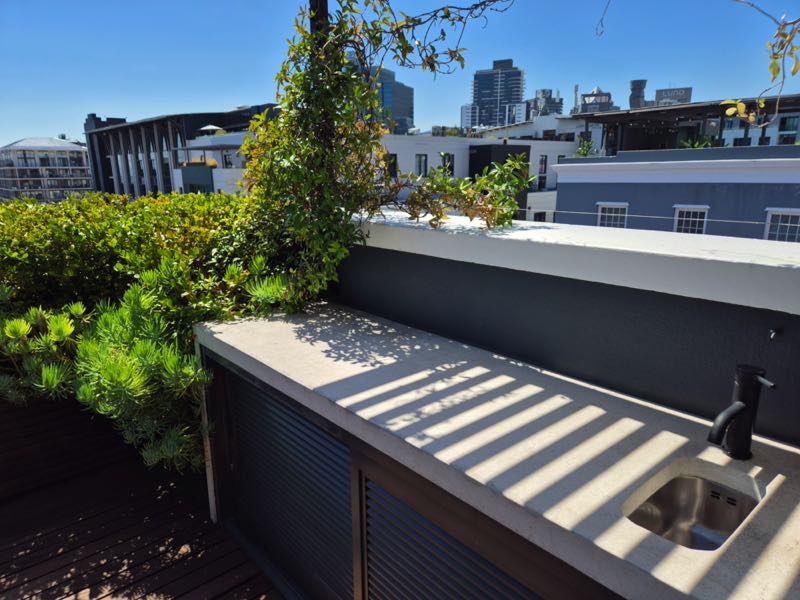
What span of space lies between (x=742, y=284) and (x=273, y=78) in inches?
113

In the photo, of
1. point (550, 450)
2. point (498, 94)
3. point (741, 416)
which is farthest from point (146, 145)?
point (741, 416)

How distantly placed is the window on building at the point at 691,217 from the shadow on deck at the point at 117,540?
1335cm

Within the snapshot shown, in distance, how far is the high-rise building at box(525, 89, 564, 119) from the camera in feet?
120

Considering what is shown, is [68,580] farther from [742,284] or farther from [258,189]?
[742,284]

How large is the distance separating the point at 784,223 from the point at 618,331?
12903 mm

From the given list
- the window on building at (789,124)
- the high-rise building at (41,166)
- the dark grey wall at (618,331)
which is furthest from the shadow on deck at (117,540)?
the high-rise building at (41,166)

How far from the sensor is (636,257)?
2070 mm

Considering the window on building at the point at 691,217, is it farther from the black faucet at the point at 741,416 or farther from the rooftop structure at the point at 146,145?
the rooftop structure at the point at 146,145

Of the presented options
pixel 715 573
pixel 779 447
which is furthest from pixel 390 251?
pixel 715 573

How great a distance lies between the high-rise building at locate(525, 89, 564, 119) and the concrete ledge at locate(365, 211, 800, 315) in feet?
114

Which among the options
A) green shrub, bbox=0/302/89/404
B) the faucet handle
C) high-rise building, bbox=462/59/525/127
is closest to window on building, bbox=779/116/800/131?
high-rise building, bbox=462/59/525/127

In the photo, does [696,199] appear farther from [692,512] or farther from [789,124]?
[789,124]

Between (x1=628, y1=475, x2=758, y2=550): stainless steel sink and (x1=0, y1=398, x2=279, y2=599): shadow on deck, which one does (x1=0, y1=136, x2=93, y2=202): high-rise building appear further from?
(x1=628, y1=475, x2=758, y2=550): stainless steel sink

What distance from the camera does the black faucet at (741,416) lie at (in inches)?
63.9
